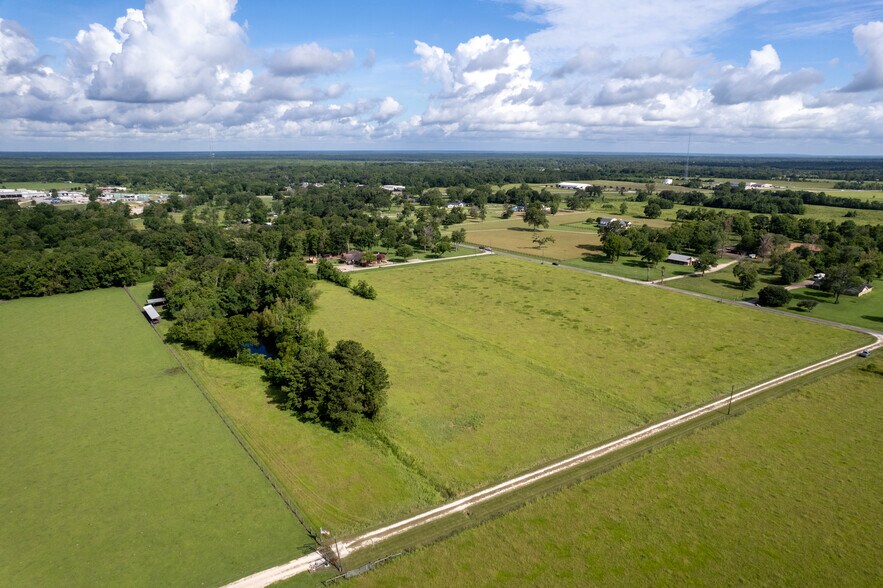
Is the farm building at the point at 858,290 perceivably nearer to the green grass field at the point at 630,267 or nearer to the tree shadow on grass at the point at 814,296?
the tree shadow on grass at the point at 814,296

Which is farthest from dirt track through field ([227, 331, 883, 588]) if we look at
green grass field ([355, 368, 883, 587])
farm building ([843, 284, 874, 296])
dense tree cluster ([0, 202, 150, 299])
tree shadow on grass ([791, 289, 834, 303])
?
dense tree cluster ([0, 202, 150, 299])

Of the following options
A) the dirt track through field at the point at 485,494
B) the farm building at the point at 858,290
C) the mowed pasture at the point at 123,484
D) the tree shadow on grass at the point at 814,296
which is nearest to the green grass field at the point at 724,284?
the tree shadow on grass at the point at 814,296

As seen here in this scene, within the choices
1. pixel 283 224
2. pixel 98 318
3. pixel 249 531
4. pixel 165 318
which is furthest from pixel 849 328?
pixel 283 224

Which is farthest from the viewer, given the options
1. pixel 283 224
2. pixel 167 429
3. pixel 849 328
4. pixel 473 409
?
pixel 283 224

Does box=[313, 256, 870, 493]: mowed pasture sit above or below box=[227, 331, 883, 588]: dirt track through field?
above

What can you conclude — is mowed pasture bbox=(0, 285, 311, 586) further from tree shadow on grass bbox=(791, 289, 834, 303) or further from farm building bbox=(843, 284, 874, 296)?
farm building bbox=(843, 284, 874, 296)

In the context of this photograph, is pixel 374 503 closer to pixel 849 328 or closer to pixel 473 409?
pixel 473 409
